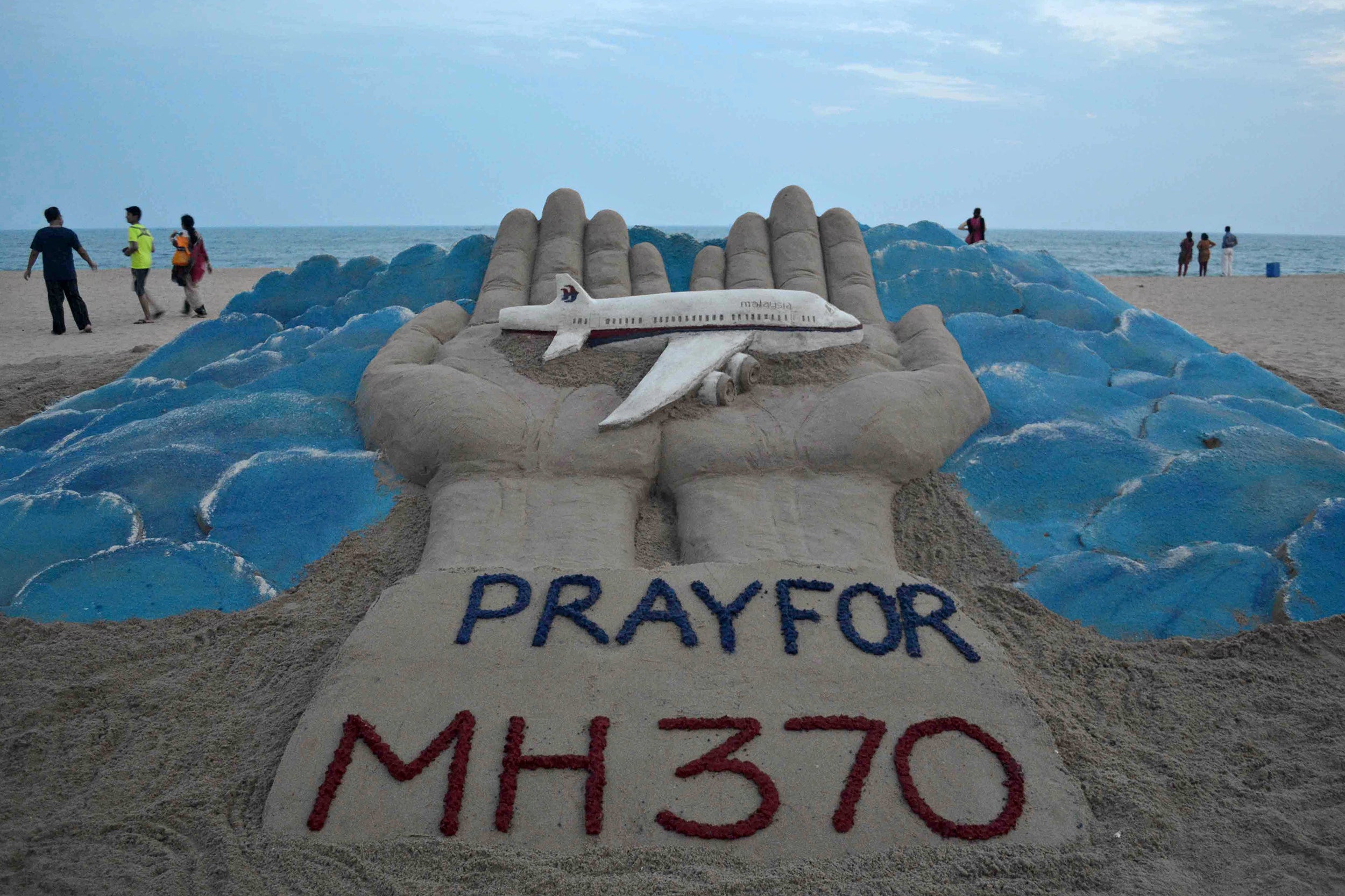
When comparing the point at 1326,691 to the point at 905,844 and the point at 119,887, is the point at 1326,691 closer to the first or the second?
the point at 905,844

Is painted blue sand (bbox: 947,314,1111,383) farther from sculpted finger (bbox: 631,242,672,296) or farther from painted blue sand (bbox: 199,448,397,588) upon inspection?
painted blue sand (bbox: 199,448,397,588)

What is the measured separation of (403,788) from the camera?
11.0ft

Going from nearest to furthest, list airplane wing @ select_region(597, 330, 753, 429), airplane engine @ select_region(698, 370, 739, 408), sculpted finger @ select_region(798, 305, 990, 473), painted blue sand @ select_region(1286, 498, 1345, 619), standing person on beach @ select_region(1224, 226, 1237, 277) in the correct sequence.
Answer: painted blue sand @ select_region(1286, 498, 1345, 619) → sculpted finger @ select_region(798, 305, 990, 473) → airplane wing @ select_region(597, 330, 753, 429) → airplane engine @ select_region(698, 370, 739, 408) → standing person on beach @ select_region(1224, 226, 1237, 277)

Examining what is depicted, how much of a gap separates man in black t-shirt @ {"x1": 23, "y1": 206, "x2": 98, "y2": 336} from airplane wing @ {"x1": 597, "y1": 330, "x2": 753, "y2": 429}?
8729mm

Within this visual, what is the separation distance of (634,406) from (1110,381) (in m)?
4.52

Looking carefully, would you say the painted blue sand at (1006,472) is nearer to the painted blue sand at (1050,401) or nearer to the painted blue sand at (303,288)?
the painted blue sand at (1050,401)

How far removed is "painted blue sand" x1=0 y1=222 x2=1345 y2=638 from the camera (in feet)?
15.6

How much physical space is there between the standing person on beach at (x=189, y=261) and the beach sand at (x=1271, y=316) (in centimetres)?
1446

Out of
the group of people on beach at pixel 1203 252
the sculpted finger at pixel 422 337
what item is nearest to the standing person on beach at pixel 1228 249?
the group of people on beach at pixel 1203 252

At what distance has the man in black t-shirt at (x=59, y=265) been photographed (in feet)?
35.9

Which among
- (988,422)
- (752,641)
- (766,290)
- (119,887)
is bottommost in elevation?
(119,887)

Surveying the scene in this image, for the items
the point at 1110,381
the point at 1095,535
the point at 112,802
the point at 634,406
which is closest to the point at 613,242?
the point at 634,406

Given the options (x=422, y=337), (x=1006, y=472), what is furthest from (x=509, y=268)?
(x=1006, y=472)

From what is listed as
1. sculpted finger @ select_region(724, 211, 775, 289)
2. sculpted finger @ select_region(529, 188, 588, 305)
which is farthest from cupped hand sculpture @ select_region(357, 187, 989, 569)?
sculpted finger @ select_region(724, 211, 775, 289)
